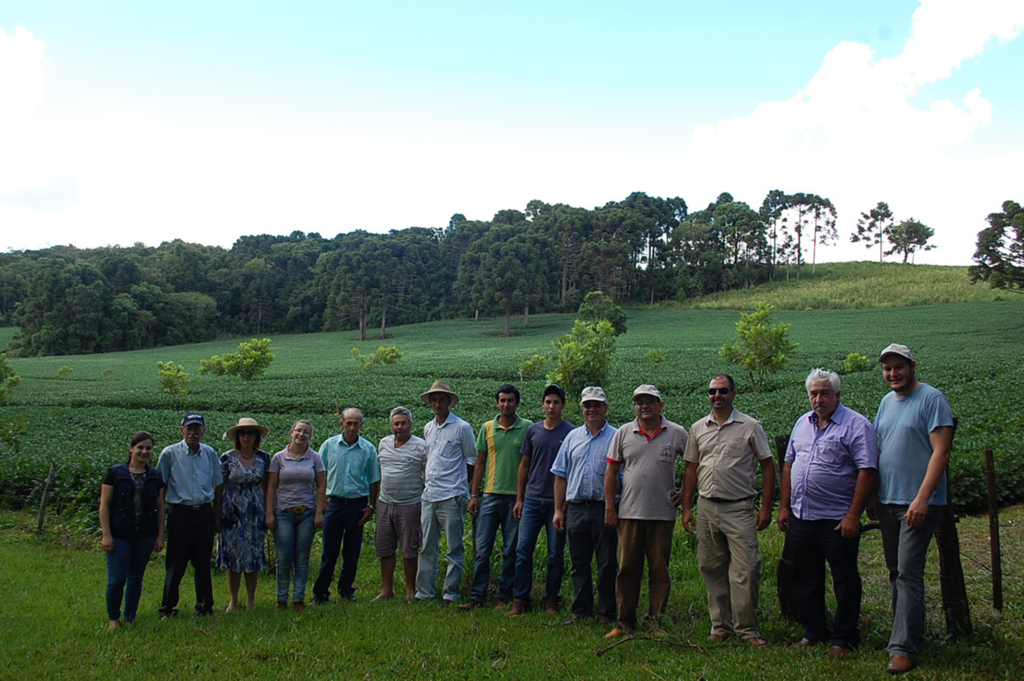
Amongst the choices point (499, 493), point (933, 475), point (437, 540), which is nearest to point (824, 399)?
point (933, 475)

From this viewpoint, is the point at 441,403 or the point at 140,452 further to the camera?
the point at 441,403

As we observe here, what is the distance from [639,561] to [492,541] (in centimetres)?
160

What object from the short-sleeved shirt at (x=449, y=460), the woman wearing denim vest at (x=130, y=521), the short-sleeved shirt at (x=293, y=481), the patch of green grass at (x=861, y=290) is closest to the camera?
the woman wearing denim vest at (x=130, y=521)

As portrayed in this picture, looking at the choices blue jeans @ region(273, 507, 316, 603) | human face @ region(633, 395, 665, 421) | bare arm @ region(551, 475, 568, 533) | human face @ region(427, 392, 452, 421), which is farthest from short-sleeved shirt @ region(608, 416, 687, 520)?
blue jeans @ region(273, 507, 316, 603)

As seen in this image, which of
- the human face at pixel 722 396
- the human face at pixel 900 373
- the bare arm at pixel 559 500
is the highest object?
the human face at pixel 900 373

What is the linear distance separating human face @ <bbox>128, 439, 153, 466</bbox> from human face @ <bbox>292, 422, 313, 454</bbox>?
4.09ft

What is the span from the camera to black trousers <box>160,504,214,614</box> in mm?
6227

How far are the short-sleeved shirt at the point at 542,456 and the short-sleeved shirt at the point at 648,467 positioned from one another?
2.42 ft

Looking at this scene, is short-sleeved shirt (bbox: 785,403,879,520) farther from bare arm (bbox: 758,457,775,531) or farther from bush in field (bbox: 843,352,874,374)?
bush in field (bbox: 843,352,874,374)

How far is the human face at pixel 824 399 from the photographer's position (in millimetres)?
4938

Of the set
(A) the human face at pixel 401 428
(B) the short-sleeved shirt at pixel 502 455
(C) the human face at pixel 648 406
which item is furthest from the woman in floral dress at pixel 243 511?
(C) the human face at pixel 648 406

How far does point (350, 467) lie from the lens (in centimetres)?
687

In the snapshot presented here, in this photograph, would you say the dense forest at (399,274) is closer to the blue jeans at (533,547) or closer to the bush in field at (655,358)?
the bush in field at (655,358)

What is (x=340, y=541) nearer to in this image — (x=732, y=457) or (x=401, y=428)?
(x=401, y=428)
